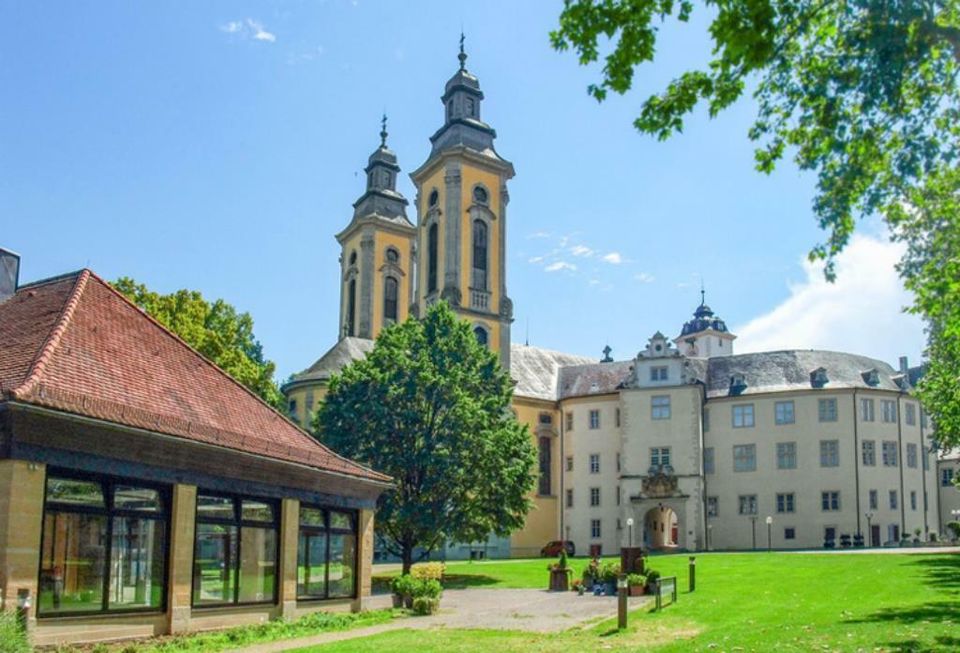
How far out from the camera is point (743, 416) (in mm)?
64625

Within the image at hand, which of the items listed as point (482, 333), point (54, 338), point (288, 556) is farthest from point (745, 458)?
point (54, 338)

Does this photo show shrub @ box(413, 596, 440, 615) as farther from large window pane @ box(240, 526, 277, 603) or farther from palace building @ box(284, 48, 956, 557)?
palace building @ box(284, 48, 956, 557)

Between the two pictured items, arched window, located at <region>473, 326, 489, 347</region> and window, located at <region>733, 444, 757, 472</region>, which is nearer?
window, located at <region>733, 444, 757, 472</region>

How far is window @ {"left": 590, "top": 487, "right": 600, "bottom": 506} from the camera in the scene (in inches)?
2685

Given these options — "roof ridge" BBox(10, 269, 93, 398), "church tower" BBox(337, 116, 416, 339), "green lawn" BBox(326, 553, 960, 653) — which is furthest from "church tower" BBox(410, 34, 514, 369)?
"roof ridge" BBox(10, 269, 93, 398)

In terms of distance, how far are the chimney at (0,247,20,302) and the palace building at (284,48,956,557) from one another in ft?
Answer: 125

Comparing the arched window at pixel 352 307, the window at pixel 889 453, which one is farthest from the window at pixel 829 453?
the arched window at pixel 352 307

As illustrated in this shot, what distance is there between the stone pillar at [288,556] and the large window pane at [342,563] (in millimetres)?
2001

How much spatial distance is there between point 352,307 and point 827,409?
38303 mm

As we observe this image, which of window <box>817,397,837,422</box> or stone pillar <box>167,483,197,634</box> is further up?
window <box>817,397,837,422</box>

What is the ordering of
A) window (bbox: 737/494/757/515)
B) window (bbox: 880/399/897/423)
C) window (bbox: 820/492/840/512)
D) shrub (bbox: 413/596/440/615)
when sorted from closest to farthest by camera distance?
shrub (bbox: 413/596/440/615) < window (bbox: 820/492/840/512) < window (bbox: 880/399/897/423) < window (bbox: 737/494/757/515)

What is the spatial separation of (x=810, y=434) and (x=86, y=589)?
52.7 m

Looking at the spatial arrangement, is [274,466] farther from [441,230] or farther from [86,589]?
[441,230]

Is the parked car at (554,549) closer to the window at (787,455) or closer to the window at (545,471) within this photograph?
the window at (545,471)
